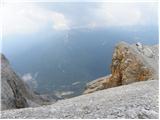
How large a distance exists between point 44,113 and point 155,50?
34.3 m

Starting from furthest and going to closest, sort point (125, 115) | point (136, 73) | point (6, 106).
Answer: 1. point (136, 73)
2. point (6, 106)
3. point (125, 115)

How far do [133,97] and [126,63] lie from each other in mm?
23419

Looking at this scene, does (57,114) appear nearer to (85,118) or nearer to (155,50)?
(85,118)

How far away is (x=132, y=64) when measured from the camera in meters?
44.4

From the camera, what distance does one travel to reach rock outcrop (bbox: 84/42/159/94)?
42.7 meters

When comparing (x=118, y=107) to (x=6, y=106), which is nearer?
(x=118, y=107)

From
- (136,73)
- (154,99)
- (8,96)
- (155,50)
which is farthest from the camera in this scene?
(155,50)

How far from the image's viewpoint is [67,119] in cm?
1795

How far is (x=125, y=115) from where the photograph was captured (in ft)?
57.6

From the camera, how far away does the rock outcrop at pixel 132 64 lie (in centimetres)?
4272

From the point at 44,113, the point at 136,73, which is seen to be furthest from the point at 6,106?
the point at 136,73

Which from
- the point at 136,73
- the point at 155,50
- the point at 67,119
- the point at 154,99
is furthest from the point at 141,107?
the point at 155,50

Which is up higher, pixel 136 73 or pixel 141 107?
pixel 141 107

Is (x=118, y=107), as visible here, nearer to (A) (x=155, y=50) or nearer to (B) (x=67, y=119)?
(B) (x=67, y=119)
